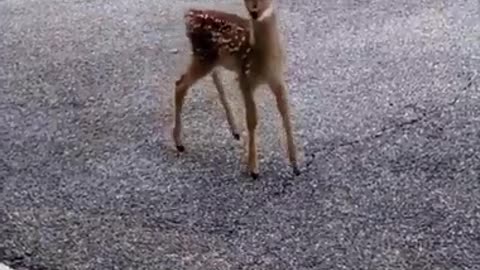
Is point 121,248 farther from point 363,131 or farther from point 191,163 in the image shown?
point 363,131

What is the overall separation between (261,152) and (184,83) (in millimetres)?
246

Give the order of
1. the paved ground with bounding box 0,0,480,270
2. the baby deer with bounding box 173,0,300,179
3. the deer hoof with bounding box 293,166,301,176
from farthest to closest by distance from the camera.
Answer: the deer hoof with bounding box 293,166,301,176
the baby deer with bounding box 173,0,300,179
the paved ground with bounding box 0,0,480,270

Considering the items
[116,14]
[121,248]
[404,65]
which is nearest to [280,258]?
[121,248]

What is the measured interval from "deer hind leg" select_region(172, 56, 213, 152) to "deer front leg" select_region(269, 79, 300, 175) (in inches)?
6.5

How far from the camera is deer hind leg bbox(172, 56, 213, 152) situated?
2176 mm

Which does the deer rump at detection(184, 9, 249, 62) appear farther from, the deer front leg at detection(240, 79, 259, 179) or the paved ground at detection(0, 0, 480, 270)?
the paved ground at detection(0, 0, 480, 270)

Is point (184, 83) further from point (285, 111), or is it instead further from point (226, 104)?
point (285, 111)

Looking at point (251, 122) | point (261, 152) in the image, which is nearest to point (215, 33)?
point (251, 122)

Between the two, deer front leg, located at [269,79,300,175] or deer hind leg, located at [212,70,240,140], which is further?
deer hind leg, located at [212,70,240,140]

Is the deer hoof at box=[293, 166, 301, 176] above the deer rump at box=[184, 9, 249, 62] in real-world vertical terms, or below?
below

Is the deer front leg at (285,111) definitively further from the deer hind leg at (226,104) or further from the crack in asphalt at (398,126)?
the deer hind leg at (226,104)

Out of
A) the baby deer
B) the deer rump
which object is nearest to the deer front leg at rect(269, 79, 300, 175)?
the baby deer

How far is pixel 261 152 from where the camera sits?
2.25 meters

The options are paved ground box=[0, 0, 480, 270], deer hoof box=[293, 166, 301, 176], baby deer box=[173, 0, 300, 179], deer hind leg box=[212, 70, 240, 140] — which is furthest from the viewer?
deer hind leg box=[212, 70, 240, 140]
